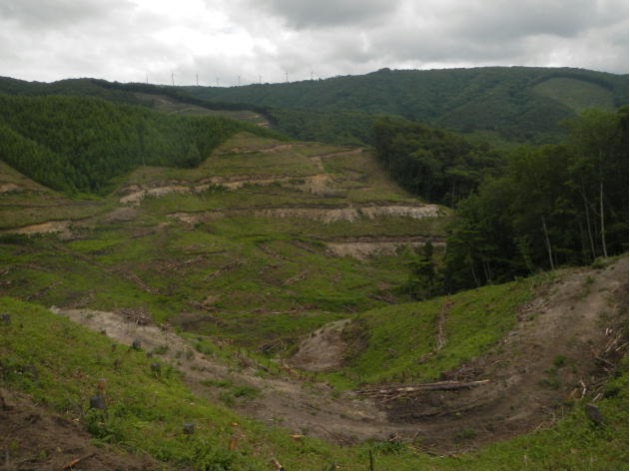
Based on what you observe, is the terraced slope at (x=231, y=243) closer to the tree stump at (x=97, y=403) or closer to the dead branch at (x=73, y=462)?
the tree stump at (x=97, y=403)

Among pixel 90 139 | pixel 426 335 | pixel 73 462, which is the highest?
pixel 90 139

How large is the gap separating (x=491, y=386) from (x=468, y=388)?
0.79m

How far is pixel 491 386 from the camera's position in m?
17.5

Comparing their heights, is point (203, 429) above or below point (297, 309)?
above

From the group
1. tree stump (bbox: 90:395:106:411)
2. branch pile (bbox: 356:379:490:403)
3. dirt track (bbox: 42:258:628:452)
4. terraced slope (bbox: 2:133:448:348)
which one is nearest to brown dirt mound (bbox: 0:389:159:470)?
tree stump (bbox: 90:395:106:411)

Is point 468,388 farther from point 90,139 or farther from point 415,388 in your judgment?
point 90,139

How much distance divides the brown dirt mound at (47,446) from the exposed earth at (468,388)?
44mm

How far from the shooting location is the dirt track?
15430mm

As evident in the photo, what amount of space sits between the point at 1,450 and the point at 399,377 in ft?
47.0

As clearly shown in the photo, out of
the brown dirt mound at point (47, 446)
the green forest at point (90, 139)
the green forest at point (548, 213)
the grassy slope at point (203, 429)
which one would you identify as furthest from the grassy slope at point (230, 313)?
the green forest at point (548, 213)

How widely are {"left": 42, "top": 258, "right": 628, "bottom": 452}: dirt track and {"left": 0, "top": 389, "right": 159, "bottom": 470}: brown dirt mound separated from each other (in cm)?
624

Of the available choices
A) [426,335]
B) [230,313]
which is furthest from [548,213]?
[230,313]

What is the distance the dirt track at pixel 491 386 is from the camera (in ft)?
50.6

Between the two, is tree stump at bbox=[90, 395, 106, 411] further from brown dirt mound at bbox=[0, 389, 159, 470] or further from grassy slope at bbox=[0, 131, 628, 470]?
brown dirt mound at bbox=[0, 389, 159, 470]
